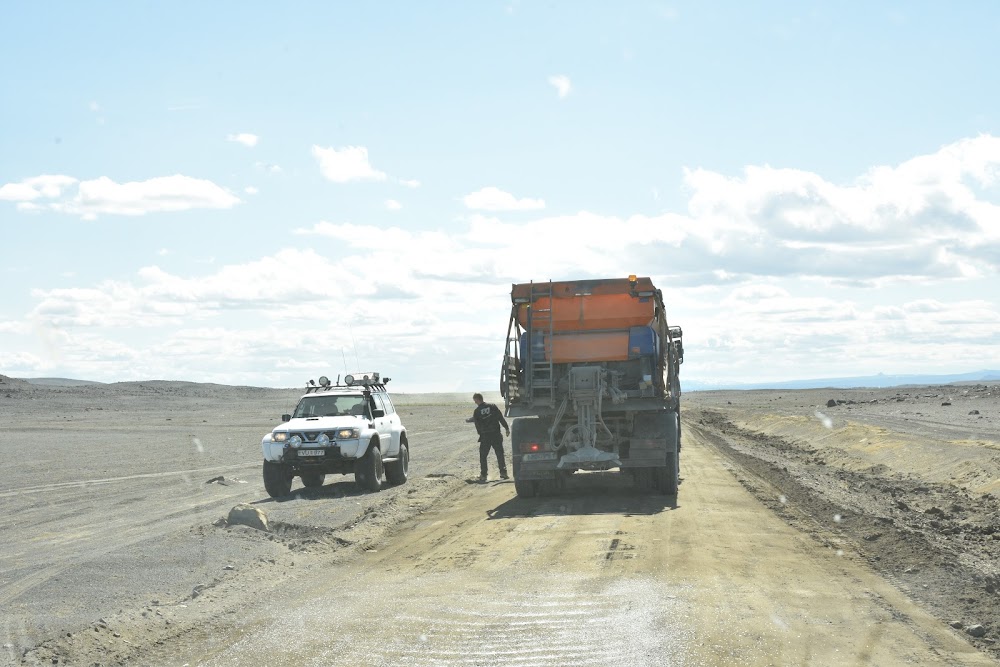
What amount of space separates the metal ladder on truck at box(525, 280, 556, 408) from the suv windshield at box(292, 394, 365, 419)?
4337mm

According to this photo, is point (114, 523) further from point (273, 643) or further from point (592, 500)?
point (273, 643)

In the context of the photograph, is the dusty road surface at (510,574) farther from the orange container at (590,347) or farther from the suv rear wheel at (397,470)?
the orange container at (590,347)

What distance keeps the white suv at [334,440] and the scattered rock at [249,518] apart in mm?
4606

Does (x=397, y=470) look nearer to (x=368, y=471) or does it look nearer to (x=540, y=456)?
(x=368, y=471)

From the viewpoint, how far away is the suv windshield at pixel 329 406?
20.6m

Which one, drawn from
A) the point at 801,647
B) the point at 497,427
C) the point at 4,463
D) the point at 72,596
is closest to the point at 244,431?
the point at 4,463

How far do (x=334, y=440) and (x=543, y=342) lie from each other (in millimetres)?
4388

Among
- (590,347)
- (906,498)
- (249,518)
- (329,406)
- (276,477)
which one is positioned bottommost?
(906,498)

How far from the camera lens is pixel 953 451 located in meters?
23.2

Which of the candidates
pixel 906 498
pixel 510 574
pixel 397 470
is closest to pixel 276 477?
pixel 397 470

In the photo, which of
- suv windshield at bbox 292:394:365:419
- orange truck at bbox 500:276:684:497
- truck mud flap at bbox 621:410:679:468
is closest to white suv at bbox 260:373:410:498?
suv windshield at bbox 292:394:365:419

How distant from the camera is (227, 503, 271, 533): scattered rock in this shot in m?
14.0

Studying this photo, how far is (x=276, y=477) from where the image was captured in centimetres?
1916

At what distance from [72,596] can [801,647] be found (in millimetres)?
6304
